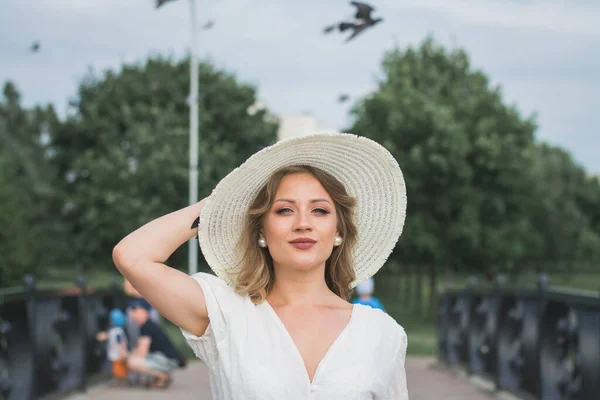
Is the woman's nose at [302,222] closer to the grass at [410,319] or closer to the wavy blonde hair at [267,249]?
the wavy blonde hair at [267,249]

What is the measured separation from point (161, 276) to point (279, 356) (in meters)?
0.40

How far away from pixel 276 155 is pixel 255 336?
55 centimetres

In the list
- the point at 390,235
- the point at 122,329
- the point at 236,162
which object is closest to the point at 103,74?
the point at 236,162

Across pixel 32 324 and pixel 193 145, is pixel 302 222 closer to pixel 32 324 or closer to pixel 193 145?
pixel 32 324

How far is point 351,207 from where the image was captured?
328 centimetres

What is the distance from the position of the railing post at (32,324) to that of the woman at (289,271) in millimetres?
6291

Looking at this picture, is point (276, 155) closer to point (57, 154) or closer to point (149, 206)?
point (149, 206)

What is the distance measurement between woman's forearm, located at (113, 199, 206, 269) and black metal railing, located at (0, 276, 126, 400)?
5.69 meters

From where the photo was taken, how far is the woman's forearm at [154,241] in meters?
2.93

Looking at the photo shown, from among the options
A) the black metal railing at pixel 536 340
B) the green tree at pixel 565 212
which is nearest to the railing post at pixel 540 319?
the black metal railing at pixel 536 340

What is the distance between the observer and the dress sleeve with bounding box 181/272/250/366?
2.94m

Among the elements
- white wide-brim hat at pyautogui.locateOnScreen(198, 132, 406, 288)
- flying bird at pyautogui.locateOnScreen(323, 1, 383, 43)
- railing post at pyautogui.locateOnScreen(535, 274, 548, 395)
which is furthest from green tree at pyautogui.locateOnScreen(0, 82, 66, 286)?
white wide-brim hat at pyautogui.locateOnScreen(198, 132, 406, 288)

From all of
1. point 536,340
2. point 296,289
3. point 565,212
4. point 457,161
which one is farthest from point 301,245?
point 565,212

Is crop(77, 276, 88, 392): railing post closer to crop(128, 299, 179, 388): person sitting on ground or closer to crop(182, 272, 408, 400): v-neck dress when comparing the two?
crop(128, 299, 179, 388): person sitting on ground
